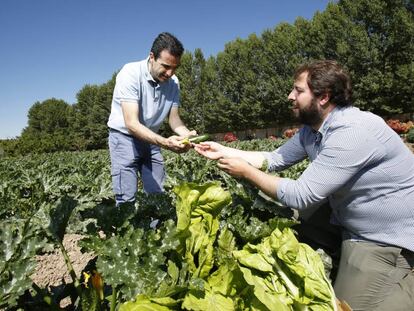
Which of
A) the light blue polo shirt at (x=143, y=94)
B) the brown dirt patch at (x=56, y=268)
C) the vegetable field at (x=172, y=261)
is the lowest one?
the brown dirt patch at (x=56, y=268)

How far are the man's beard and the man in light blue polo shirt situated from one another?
1114 mm

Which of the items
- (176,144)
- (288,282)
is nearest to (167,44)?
(176,144)

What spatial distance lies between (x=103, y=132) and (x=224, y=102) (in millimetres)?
22220

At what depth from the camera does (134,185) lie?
442 centimetres

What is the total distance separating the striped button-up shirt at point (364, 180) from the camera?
2635mm

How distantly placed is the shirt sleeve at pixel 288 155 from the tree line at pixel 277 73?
115 feet

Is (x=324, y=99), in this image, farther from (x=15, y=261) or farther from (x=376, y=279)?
(x=15, y=261)

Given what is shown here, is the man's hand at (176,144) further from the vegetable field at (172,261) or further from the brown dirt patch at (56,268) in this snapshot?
the brown dirt patch at (56,268)

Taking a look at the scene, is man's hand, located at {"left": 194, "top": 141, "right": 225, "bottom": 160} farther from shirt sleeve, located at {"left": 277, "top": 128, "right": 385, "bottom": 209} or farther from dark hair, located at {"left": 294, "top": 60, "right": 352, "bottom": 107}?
dark hair, located at {"left": 294, "top": 60, "right": 352, "bottom": 107}

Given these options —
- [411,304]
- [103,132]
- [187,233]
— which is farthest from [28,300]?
[103,132]

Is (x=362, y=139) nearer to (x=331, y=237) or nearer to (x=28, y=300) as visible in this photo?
(x=331, y=237)

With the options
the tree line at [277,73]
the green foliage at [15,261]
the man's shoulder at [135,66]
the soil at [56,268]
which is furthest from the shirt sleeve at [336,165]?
the tree line at [277,73]

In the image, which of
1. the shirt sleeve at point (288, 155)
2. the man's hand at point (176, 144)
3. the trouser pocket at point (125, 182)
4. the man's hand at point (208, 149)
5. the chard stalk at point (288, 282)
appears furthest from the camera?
the trouser pocket at point (125, 182)

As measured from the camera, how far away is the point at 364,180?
2725 millimetres
